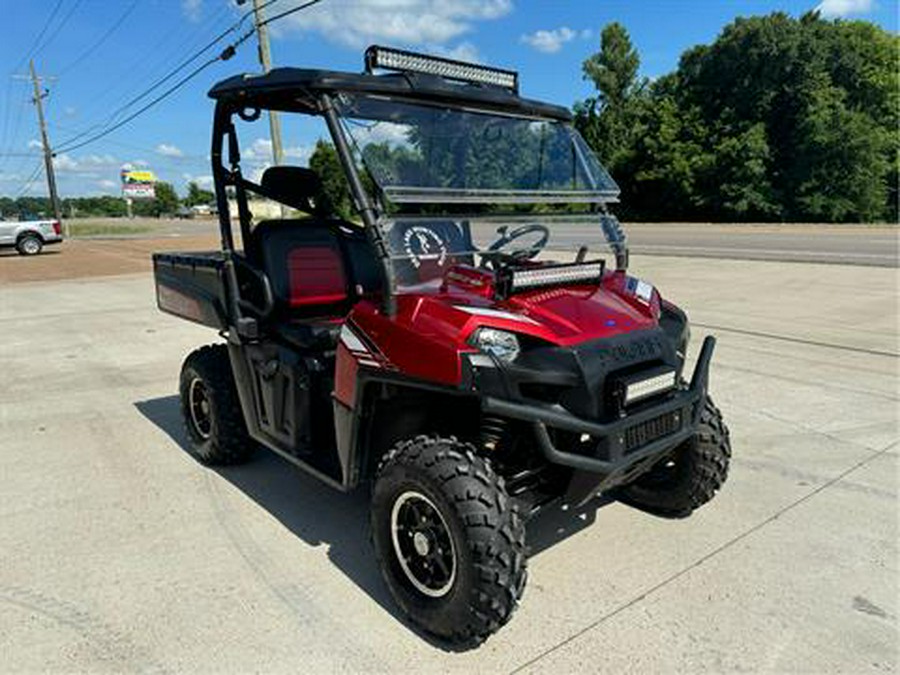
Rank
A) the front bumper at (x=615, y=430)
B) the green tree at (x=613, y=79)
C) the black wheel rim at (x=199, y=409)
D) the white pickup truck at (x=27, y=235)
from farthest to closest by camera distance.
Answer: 1. the green tree at (x=613, y=79)
2. the white pickup truck at (x=27, y=235)
3. the black wheel rim at (x=199, y=409)
4. the front bumper at (x=615, y=430)

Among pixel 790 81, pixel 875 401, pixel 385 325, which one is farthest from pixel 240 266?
pixel 790 81

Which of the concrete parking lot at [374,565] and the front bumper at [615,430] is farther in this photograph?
the concrete parking lot at [374,565]

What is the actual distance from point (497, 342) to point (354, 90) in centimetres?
122

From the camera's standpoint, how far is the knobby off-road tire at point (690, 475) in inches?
122

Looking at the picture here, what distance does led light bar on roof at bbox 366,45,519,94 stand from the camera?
2.81 m

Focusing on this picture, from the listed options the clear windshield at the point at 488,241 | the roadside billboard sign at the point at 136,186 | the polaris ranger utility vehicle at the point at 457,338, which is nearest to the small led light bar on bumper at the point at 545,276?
the polaris ranger utility vehicle at the point at 457,338

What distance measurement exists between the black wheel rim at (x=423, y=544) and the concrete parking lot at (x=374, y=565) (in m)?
0.20

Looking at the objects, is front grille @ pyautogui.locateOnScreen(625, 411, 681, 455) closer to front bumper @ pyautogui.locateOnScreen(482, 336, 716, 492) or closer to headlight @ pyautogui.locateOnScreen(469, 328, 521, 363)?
front bumper @ pyautogui.locateOnScreen(482, 336, 716, 492)

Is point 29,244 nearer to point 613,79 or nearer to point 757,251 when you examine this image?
point 757,251

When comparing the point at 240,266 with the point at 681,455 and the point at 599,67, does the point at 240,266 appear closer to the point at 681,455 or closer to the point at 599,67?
the point at 681,455

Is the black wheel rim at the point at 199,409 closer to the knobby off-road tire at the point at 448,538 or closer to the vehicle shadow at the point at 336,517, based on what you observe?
the vehicle shadow at the point at 336,517

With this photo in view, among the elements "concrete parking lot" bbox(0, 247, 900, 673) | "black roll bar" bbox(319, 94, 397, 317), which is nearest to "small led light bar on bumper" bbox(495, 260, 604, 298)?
"black roll bar" bbox(319, 94, 397, 317)

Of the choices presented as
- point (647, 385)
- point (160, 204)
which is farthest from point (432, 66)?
point (160, 204)

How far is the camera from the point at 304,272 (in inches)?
150
